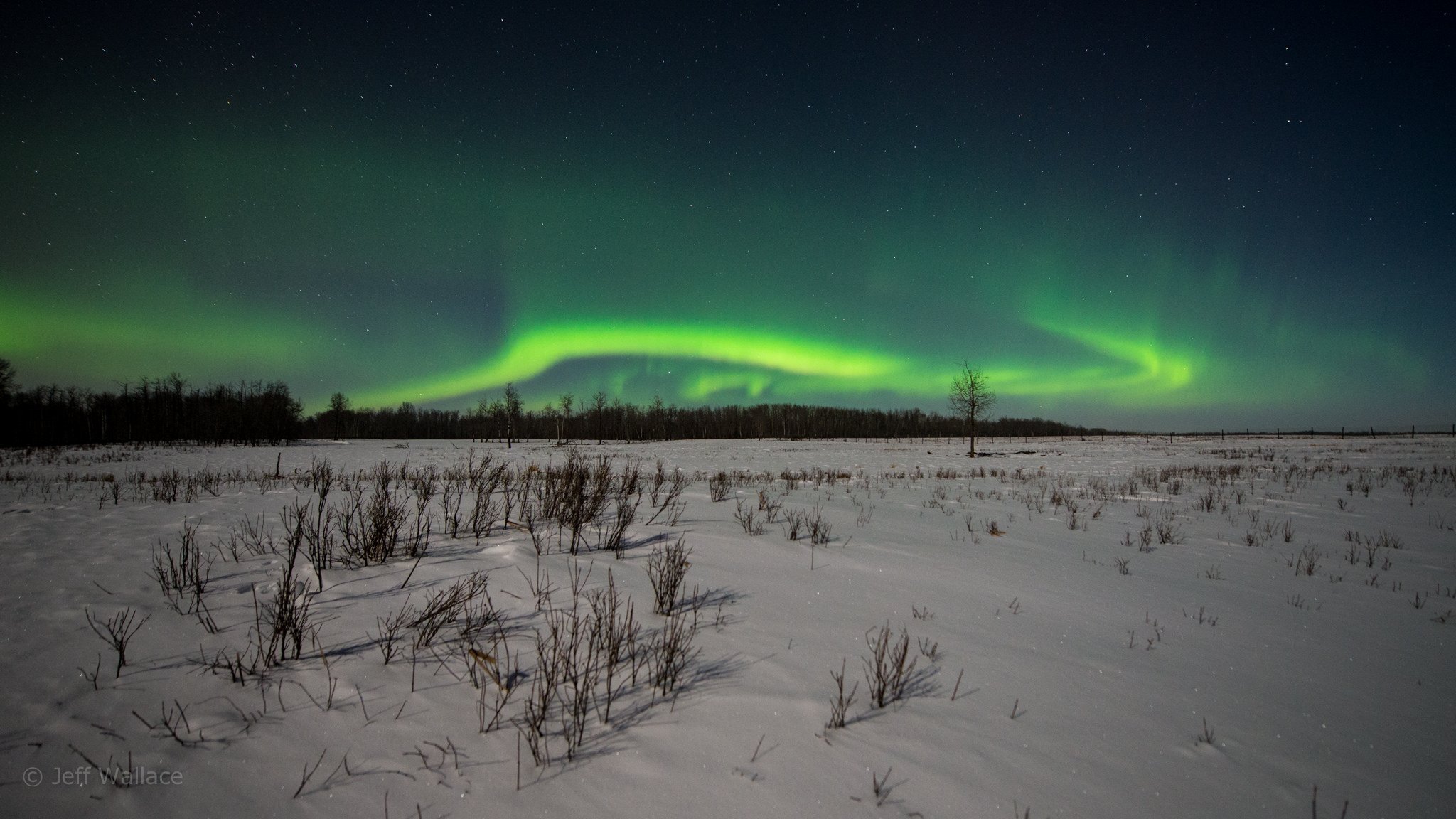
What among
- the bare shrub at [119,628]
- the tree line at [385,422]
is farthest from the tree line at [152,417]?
the bare shrub at [119,628]

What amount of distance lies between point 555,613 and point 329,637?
4.01 feet

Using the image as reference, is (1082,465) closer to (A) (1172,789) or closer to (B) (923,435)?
(A) (1172,789)

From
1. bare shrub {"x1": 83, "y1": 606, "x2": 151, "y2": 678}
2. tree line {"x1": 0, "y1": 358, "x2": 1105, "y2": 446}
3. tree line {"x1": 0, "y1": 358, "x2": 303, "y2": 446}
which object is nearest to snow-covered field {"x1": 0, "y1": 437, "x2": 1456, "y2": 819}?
bare shrub {"x1": 83, "y1": 606, "x2": 151, "y2": 678}

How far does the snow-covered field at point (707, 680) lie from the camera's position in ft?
6.26

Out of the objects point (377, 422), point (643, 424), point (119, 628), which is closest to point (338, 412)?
point (377, 422)

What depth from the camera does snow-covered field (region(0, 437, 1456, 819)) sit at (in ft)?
6.26

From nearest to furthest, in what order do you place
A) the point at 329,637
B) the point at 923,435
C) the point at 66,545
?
the point at 329,637
the point at 66,545
the point at 923,435

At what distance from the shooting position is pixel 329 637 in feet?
9.77

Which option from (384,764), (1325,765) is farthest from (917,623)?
(384,764)

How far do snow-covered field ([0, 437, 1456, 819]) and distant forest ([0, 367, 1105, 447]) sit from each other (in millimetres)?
64460

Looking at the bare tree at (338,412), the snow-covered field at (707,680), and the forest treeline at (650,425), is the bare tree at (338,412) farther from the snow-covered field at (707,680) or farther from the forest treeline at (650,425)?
the snow-covered field at (707,680)

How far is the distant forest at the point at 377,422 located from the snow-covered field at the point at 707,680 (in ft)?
211

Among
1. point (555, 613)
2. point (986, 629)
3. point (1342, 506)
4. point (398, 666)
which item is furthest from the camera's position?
point (1342, 506)

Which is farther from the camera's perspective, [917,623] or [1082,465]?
[1082,465]
